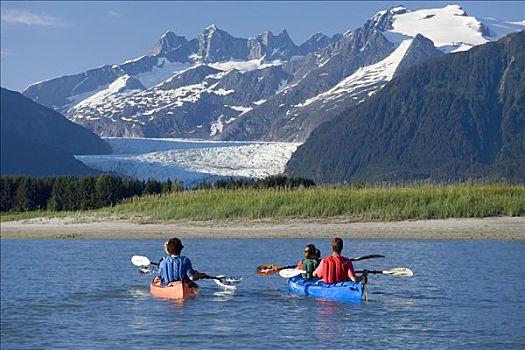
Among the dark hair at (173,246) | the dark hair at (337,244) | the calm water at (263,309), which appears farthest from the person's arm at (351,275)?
the dark hair at (173,246)

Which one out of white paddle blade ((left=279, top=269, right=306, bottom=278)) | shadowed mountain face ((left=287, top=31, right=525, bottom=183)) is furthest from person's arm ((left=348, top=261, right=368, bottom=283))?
shadowed mountain face ((left=287, top=31, right=525, bottom=183))

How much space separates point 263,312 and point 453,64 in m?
180

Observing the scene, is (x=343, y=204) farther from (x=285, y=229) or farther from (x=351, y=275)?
(x=351, y=275)

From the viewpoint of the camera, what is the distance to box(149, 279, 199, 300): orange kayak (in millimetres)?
21531

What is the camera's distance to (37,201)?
58156 mm

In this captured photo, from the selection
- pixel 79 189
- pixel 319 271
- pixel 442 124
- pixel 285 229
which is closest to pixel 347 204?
pixel 285 229

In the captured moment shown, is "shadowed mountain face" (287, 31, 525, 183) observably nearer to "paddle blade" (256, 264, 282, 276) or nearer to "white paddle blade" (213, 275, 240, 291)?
"paddle blade" (256, 264, 282, 276)

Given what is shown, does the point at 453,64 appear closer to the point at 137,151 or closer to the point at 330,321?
the point at 137,151

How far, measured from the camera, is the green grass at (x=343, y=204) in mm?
39969

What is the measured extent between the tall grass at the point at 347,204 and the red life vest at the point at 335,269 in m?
18.9

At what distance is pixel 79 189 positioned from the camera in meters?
55.3

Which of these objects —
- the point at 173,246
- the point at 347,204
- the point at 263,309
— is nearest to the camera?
the point at 263,309

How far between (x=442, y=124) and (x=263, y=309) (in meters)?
173

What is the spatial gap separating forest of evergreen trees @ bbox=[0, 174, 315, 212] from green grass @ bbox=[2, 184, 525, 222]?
6812 millimetres
